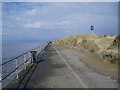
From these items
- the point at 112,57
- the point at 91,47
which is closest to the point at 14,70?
the point at 112,57

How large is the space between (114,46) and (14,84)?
10.3 metres

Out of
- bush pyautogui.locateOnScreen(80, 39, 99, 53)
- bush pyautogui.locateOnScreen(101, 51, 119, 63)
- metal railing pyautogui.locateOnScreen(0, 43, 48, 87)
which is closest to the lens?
metal railing pyautogui.locateOnScreen(0, 43, 48, 87)

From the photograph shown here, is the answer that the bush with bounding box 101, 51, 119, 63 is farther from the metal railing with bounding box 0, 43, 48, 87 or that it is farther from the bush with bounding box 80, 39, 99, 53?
the metal railing with bounding box 0, 43, 48, 87

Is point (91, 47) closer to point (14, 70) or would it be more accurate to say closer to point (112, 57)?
point (112, 57)

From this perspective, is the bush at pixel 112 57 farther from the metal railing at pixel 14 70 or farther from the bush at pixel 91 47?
the metal railing at pixel 14 70

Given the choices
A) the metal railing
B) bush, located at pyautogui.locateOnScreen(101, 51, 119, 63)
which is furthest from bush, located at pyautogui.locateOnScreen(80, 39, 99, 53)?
the metal railing

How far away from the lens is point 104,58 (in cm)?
1342

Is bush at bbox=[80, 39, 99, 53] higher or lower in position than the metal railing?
higher

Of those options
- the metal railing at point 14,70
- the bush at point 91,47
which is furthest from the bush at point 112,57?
the metal railing at point 14,70

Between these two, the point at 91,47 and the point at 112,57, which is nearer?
the point at 112,57

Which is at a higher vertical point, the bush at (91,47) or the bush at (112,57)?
the bush at (91,47)

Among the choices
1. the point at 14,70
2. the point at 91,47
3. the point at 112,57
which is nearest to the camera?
the point at 14,70

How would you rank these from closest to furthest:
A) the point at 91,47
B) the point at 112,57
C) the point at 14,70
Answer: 1. the point at 14,70
2. the point at 112,57
3. the point at 91,47

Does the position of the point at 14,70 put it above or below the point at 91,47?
below
